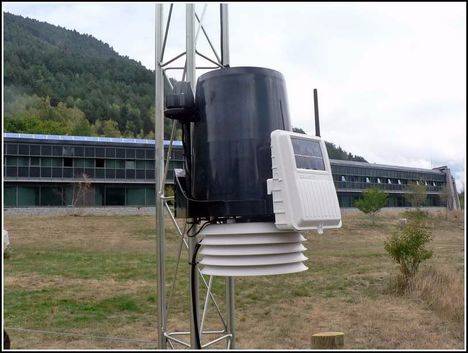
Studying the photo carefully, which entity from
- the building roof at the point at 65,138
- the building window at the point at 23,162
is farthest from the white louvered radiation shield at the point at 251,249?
the building window at the point at 23,162

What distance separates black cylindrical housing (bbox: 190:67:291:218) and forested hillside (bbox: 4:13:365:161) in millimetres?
67970

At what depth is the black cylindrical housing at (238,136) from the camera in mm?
4688

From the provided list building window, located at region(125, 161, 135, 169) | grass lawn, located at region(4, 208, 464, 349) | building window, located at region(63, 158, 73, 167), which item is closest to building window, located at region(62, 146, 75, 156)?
building window, located at region(63, 158, 73, 167)

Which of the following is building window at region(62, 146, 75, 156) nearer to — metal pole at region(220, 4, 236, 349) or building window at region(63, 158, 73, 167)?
building window at region(63, 158, 73, 167)

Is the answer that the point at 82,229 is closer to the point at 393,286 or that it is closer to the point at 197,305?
the point at 393,286

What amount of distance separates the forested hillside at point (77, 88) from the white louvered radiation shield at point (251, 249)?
68.3m

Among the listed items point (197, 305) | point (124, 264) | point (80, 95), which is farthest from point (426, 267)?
point (80, 95)

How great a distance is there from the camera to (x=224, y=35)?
6371 mm

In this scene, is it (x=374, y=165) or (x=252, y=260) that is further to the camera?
(x=374, y=165)

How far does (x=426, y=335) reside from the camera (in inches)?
368

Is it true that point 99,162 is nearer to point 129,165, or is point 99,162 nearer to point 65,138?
point 129,165

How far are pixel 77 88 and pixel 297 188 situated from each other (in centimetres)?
10304

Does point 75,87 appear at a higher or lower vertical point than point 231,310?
higher

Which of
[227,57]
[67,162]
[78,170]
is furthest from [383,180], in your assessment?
[227,57]
